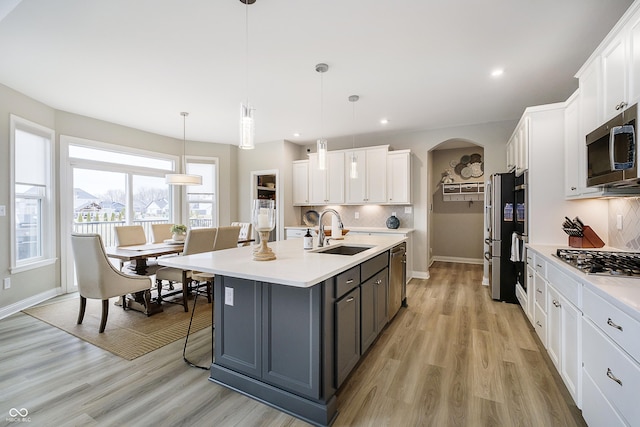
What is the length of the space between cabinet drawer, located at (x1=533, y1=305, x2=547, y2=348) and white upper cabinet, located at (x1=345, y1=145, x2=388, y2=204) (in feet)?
9.86

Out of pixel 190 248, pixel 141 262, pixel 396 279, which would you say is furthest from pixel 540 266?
pixel 141 262

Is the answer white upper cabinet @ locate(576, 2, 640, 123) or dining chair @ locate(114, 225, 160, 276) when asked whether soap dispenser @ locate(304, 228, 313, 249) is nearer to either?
white upper cabinet @ locate(576, 2, 640, 123)

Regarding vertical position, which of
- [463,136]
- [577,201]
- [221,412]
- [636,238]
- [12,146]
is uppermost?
[463,136]

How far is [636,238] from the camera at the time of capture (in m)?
2.24

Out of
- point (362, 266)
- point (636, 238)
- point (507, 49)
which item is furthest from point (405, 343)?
point (507, 49)

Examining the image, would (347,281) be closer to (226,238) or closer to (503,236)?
(226,238)

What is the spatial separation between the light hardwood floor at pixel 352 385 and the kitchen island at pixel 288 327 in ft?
0.41

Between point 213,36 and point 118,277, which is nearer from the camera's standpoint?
point 213,36

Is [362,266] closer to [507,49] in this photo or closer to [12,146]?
[507,49]

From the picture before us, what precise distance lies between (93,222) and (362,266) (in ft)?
15.5

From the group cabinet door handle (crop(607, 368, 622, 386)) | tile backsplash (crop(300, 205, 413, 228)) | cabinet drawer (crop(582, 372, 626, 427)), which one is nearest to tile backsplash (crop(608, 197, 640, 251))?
cabinet drawer (crop(582, 372, 626, 427))

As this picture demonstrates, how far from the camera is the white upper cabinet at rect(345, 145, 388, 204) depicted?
17.3 feet

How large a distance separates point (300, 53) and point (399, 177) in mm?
3024

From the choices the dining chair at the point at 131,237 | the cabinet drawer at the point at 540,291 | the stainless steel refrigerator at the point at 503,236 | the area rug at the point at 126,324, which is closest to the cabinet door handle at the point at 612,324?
the cabinet drawer at the point at 540,291
